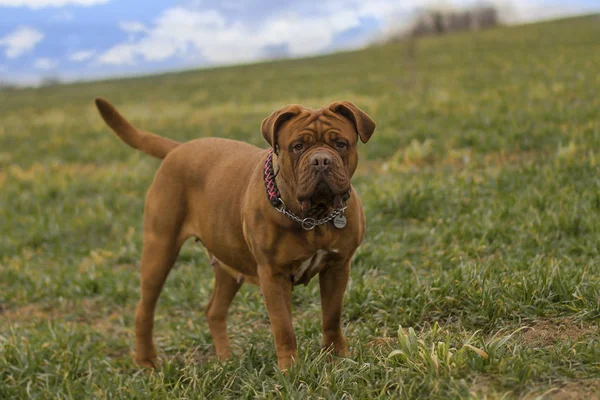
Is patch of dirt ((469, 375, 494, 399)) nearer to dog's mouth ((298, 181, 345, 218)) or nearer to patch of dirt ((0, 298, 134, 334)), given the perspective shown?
dog's mouth ((298, 181, 345, 218))

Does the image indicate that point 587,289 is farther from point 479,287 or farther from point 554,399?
point 554,399

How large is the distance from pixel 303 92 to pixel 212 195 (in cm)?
1627

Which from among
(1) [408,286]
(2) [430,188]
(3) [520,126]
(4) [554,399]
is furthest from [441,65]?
(4) [554,399]

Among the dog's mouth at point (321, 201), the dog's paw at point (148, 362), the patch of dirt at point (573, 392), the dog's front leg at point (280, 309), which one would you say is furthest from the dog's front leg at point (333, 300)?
the dog's paw at point (148, 362)

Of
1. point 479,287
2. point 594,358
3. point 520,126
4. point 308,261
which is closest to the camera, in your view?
point 594,358

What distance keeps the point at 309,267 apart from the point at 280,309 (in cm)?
27

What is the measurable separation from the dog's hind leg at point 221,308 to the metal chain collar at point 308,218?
1.22m

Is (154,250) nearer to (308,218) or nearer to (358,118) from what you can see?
(308,218)

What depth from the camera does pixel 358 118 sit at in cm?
331

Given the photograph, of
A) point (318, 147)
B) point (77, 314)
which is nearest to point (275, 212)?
point (318, 147)

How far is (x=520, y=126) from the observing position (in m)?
8.85

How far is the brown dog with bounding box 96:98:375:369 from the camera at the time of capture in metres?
3.23

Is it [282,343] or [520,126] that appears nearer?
[282,343]

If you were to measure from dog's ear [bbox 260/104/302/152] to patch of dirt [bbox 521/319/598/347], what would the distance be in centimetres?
166
